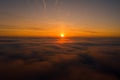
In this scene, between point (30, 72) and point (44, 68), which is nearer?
point (30, 72)

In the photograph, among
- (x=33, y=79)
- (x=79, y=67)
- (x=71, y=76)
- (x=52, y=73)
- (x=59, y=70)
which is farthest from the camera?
(x=79, y=67)

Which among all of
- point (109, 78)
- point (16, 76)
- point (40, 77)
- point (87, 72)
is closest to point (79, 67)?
point (87, 72)

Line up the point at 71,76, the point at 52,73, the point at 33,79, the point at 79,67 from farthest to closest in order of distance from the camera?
1. the point at 79,67
2. the point at 52,73
3. the point at 71,76
4. the point at 33,79

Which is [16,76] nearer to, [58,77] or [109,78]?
[58,77]

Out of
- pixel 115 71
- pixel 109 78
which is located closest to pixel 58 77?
pixel 109 78

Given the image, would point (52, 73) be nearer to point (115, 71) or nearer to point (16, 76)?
point (16, 76)

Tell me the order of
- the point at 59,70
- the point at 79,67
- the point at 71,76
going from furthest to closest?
1. the point at 79,67
2. the point at 59,70
3. the point at 71,76


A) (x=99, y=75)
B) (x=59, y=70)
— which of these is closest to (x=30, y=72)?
(x=59, y=70)

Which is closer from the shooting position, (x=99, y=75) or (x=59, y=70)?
(x=99, y=75)
